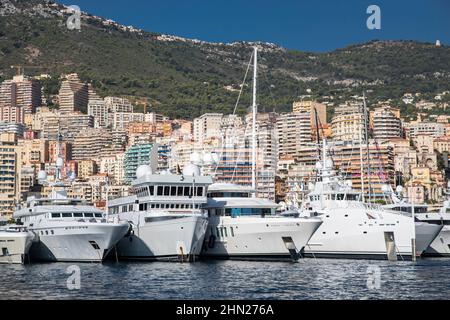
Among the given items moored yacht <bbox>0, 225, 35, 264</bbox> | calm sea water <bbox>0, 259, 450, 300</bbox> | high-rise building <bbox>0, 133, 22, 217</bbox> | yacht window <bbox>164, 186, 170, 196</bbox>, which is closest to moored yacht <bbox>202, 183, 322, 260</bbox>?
calm sea water <bbox>0, 259, 450, 300</bbox>

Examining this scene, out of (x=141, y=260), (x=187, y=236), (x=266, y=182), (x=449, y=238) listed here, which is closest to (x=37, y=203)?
(x=141, y=260)

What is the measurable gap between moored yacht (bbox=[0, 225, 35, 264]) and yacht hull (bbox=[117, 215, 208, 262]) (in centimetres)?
886

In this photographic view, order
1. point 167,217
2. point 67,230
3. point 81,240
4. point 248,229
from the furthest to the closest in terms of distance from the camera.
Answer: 1. point 248,229
2. point 167,217
3. point 67,230
4. point 81,240

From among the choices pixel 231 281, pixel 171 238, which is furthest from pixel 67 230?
pixel 231 281

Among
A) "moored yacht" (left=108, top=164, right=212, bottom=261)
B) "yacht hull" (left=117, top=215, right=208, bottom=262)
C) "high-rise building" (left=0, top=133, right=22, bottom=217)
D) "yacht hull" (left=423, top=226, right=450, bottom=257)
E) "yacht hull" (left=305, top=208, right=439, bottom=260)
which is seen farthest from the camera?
"high-rise building" (left=0, top=133, right=22, bottom=217)

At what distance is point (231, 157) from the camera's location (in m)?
181

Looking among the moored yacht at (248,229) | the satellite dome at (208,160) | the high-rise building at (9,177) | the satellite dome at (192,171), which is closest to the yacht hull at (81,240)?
the satellite dome at (192,171)

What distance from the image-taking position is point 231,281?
47812 millimetres

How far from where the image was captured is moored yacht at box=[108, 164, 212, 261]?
204 ft

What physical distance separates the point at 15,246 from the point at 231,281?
23.5 m

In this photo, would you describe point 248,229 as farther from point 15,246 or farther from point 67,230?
point 15,246

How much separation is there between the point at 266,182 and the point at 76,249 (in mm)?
106783

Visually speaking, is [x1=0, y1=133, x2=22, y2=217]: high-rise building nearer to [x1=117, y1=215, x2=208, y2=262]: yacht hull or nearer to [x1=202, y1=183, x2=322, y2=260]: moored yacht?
[x1=202, y1=183, x2=322, y2=260]: moored yacht

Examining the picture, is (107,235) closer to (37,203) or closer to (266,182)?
(37,203)
